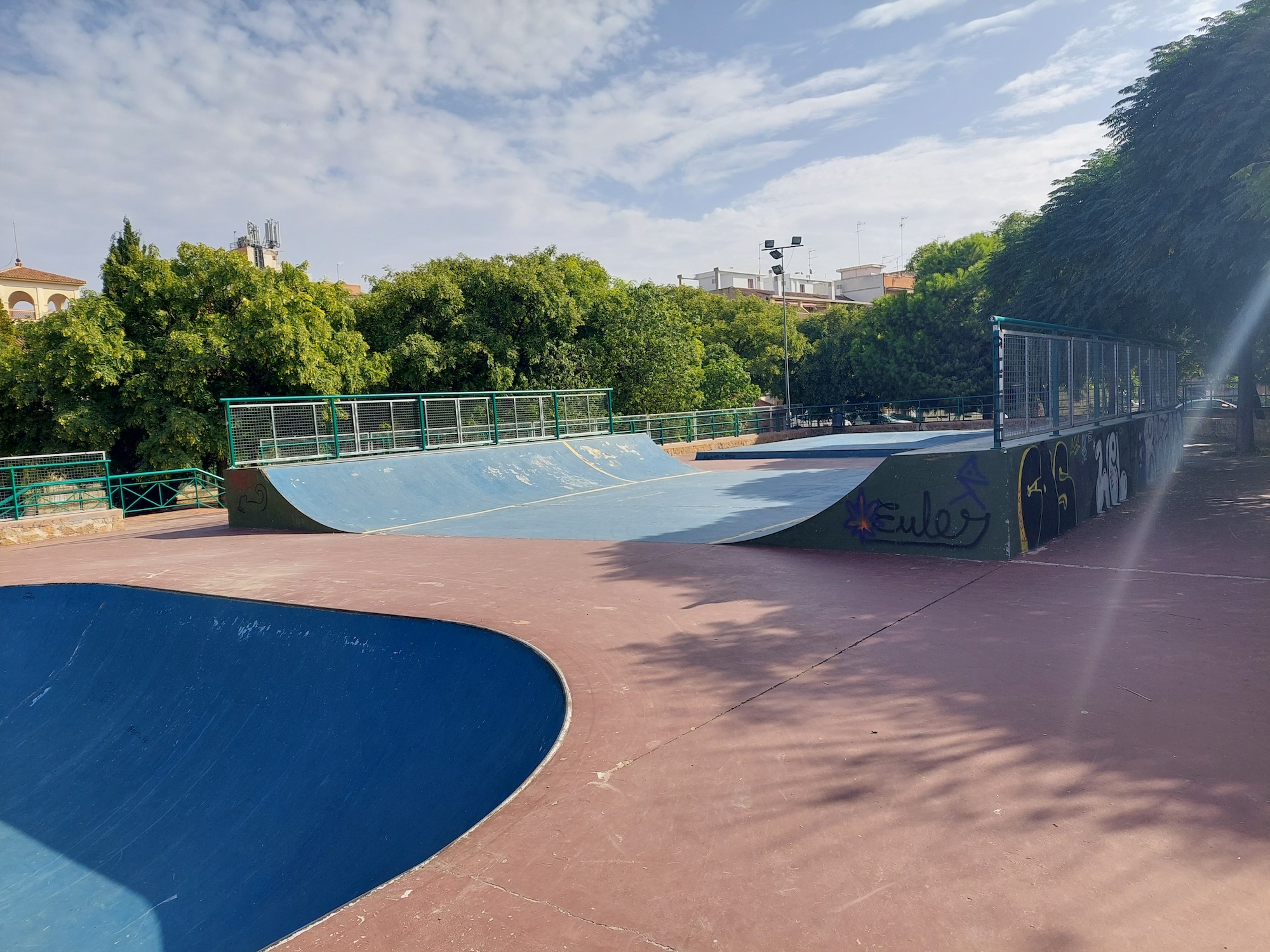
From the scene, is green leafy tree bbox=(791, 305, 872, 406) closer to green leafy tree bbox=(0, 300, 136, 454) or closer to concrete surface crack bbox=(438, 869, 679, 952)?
green leafy tree bbox=(0, 300, 136, 454)

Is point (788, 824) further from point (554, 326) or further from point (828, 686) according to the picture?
point (554, 326)

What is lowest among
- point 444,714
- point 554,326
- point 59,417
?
point 444,714

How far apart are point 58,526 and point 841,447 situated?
2000 cm

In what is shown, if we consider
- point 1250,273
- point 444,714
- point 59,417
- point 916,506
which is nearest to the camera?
point 444,714

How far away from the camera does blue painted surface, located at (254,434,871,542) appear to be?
12.5m

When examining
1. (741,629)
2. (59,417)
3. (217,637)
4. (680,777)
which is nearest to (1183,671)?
(741,629)

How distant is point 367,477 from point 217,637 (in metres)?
8.33

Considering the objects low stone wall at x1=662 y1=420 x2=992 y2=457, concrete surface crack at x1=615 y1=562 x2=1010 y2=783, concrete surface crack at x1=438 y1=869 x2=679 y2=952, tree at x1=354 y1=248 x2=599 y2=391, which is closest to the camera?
concrete surface crack at x1=438 y1=869 x2=679 y2=952

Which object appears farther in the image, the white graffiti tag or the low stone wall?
the low stone wall

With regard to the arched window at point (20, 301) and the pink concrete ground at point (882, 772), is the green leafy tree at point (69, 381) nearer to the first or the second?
the pink concrete ground at point (882, 772)

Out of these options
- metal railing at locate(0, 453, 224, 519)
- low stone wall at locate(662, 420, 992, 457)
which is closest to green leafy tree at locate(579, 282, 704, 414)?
low stone wall at locate(662, 420, 992, 457)

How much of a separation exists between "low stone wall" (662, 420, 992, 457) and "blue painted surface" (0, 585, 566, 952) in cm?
2165

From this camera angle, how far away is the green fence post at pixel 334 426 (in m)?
16.2

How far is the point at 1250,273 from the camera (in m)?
13.2
